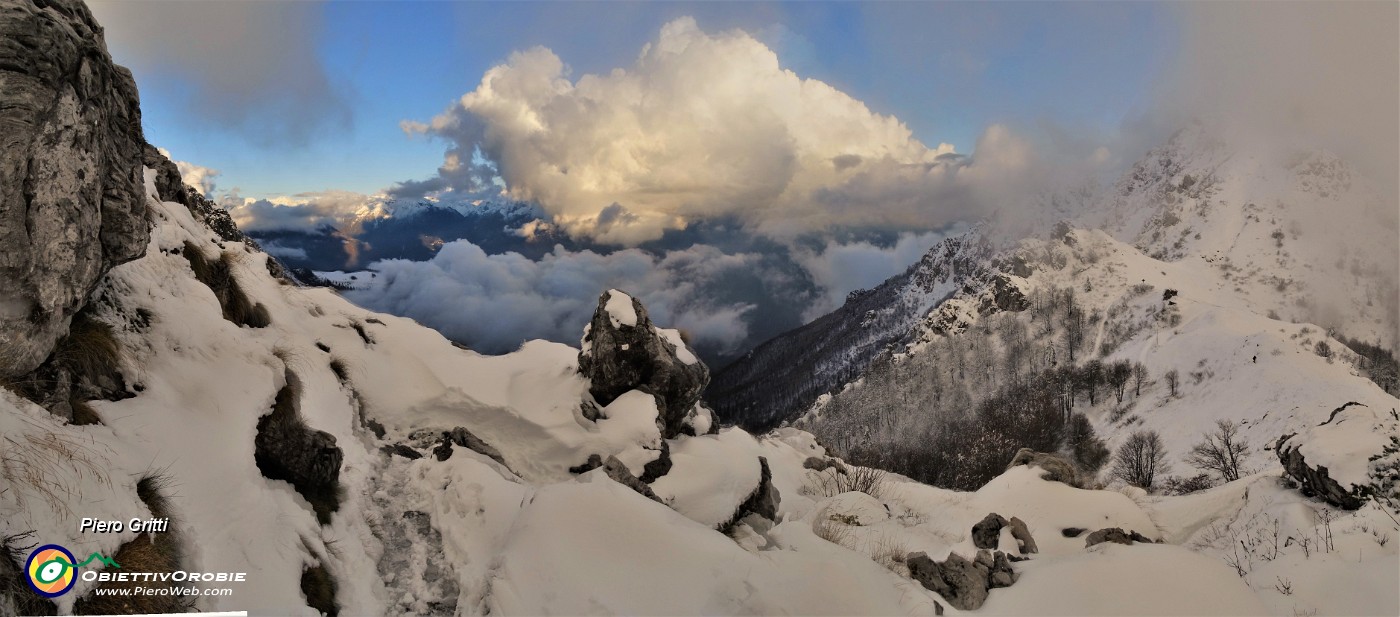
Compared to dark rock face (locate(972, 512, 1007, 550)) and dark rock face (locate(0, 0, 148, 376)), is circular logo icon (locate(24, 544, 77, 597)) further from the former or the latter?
dark rock face (locate(972, 512, 1007, 550))

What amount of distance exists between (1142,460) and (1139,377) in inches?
2249

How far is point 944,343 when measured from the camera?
187625 millimetres

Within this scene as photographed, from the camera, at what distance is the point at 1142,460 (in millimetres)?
79250

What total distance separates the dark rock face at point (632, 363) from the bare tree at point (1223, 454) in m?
57.2

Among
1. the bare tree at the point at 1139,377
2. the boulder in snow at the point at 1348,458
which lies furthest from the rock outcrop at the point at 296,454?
the bare tree at the point at 1139,377

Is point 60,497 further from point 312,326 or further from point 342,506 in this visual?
point 312,326

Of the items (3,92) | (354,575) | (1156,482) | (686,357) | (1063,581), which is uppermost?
(1156,482)

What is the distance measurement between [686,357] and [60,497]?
1883 centimetres

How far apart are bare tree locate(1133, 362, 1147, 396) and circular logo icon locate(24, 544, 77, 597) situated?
506 ft

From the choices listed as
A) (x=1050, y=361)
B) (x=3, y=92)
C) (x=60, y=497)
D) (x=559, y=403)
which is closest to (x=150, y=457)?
(x=60, y=497)

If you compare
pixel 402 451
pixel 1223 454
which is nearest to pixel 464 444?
pixel 402 451

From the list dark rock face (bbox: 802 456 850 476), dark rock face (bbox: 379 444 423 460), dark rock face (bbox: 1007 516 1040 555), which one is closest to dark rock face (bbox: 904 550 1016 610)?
dark rock face (bbox: 1007 516 1040 555)

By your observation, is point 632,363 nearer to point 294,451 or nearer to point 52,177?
point 294,451

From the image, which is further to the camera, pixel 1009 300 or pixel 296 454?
pixel 1009 300
